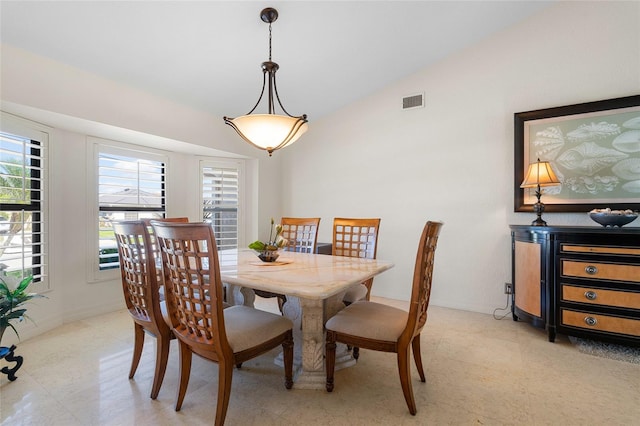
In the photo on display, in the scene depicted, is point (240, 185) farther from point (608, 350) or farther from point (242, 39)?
point (608, 350)

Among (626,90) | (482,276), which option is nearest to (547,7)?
(626,90)

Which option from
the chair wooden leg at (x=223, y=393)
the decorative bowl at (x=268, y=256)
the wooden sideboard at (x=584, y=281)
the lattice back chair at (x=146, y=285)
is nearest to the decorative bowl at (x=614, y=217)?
the wooden sideboard at (x=584, y=281)

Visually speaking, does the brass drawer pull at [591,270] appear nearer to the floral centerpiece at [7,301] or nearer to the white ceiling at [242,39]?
the white ceiling at [242,39]

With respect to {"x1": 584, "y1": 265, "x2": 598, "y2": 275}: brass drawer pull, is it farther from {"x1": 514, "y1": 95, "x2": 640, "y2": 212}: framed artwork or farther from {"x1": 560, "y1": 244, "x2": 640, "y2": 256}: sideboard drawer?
{"x1": 514, "y1": 95, "x2": 640, "y2": 212}: framed artwork

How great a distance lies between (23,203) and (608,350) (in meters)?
5.08

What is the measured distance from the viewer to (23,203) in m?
2.62

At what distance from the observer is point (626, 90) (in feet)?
9.14

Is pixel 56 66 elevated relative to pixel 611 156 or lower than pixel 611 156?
elevated

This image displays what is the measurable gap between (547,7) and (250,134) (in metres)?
3.34

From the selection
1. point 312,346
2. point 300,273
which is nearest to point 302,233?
point 300,273

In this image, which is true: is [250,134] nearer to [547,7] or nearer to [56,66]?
[56,66]

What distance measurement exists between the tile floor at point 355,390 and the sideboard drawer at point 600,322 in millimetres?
233

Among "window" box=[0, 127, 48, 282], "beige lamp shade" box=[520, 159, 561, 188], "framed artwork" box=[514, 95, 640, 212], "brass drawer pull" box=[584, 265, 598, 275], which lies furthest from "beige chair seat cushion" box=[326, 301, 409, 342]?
"window" box=[0, 127, 48, 282]

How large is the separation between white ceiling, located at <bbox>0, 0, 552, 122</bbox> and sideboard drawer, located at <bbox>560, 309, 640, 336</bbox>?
9.61ft
